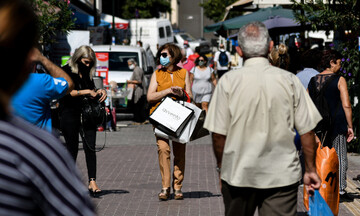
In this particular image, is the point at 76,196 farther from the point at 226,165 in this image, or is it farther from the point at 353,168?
the point at 353,168

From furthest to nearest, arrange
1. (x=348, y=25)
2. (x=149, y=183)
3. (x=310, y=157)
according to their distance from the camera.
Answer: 1. (x=348, y=25)
2. (x=149, y=183)
3. (x=310, y=157)

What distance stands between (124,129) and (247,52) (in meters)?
14.1

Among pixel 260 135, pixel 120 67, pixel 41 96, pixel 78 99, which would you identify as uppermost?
pixel 260 135

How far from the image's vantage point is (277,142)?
4094 mm

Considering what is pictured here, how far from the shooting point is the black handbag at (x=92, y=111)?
8.20 m

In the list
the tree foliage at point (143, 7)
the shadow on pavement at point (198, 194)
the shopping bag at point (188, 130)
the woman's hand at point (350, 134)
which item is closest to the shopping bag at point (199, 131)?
the shopping bag at point (188, 130)

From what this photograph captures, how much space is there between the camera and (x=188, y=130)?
7.91m

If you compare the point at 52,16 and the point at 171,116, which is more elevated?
the point at 52,16

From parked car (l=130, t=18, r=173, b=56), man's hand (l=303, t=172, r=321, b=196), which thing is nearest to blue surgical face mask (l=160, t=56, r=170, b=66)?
man's hand (l=303, t=172, r=321, b=196)

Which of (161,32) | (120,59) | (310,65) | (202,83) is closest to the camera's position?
(310,65)

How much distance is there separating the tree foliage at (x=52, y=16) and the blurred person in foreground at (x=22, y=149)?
12648mm

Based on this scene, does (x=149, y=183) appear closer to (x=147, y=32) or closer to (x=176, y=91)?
(x=176, y=91)

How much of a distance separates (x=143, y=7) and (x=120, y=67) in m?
31.2

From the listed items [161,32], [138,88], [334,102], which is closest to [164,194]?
[334,102]
